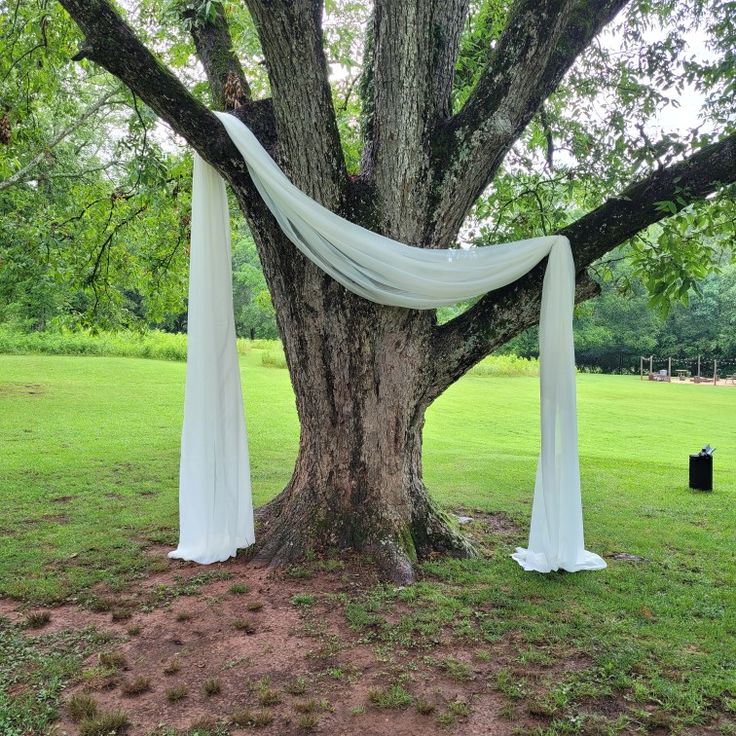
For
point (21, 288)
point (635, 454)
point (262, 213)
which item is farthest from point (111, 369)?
point (262, 213)

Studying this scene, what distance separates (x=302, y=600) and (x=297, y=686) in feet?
2.83

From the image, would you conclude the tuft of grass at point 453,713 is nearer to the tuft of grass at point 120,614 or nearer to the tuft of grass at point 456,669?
the tuft of grass at point 456,669

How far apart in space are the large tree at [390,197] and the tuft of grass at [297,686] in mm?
1166

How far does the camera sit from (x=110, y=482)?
7.01m

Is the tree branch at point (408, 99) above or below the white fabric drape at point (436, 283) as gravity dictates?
above

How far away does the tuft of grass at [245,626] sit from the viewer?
3.33 metres

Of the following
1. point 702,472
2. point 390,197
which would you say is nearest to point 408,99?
point 390,197

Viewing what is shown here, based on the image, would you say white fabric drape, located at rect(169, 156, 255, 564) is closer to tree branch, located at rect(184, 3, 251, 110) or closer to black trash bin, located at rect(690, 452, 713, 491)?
tree branch, located at rect(184, 3, 251, 110)

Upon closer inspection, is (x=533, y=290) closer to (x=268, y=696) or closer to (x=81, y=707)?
(x=268, y=696)

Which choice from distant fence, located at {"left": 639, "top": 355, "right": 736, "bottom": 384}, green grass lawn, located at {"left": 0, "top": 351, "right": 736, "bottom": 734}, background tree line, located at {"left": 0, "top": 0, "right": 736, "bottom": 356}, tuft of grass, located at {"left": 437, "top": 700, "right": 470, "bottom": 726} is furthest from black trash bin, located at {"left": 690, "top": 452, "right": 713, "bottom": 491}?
distant fence, located at {"left": 639, "top": 355, "right": 736, "bottom": 384}

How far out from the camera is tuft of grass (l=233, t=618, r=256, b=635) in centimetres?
333

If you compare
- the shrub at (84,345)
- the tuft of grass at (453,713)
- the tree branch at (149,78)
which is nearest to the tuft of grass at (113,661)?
the tuft of grass at (453,713)

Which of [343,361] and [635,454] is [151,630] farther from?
[635,454]

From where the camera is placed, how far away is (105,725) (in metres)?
2.48
